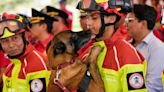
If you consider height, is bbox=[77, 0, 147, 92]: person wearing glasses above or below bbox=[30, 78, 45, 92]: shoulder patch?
above

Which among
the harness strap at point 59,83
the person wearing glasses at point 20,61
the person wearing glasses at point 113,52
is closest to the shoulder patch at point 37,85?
the person wearing glasses at point 20,61

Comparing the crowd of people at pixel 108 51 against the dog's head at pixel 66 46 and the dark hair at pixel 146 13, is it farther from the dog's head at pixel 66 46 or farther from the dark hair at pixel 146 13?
the dog's head at pixel 66 46

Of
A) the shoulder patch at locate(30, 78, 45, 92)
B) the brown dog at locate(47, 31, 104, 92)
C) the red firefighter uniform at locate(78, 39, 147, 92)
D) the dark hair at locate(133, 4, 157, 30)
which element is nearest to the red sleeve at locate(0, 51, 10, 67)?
the shoulder patch at locate(30, 78, 45, 92)

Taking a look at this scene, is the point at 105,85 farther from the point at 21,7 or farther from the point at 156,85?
the point at 21,7

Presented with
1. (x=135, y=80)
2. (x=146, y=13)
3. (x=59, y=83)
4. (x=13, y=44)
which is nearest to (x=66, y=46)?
(x=59, y=83)

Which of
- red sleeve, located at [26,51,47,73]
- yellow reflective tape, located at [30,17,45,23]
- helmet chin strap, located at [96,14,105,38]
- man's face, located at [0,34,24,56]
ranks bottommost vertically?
red sleeve, located at [26,51,47,73]

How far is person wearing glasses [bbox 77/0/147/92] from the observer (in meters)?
4.45

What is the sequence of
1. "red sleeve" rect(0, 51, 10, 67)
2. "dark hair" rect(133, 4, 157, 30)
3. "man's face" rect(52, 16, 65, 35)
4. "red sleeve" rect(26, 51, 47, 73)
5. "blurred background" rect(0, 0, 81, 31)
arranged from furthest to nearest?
"blurred background" rect(0, 0, 81, 31), "man's face" rect(52, 16, 65, 35), "red sleeve" rect(0, 51, 10, 67), "dark hair" rect(133, 4, 157, 30), "red sleeve" rect(26, 51, 47, 73)

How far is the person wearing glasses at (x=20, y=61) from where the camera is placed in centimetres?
516

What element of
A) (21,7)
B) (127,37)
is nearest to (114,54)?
(127,37)

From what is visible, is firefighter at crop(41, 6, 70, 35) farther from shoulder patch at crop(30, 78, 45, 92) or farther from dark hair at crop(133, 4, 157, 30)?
shoulder patch at crop(30, 78, 45, 92)

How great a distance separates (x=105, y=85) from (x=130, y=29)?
6.19 feet

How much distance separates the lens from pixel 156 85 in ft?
18.1

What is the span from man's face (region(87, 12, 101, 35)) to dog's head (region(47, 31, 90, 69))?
0.09 metres
